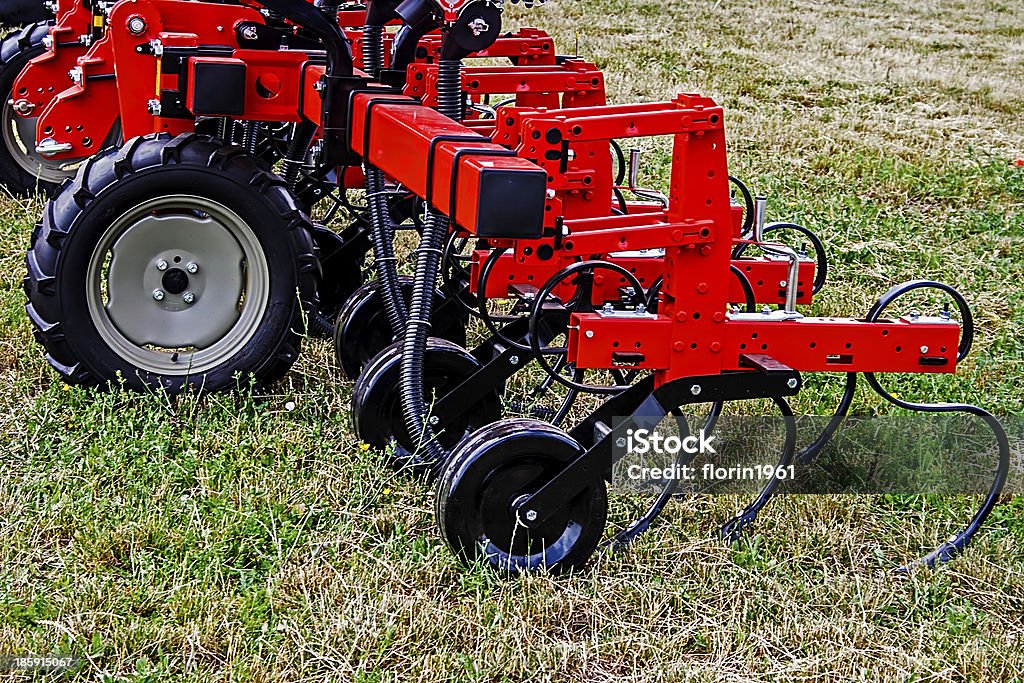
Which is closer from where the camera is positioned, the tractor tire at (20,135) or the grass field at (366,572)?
the grass field at (366,572)

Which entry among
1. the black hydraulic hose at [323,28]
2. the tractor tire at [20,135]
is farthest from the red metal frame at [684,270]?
the tractor tire at [20,135]

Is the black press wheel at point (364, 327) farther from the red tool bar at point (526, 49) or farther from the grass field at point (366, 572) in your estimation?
the red tool bar at point (526, 49)

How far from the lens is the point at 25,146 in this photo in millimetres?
6957

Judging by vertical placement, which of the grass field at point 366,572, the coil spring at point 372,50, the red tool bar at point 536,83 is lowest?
the grass field at point 366,572

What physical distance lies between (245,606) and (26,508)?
0.89 metres

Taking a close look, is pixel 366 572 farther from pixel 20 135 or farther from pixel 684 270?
pixel 20 135

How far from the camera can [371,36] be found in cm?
381

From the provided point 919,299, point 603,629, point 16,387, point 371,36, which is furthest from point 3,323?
point 919,299

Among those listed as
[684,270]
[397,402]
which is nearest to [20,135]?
[397,402]

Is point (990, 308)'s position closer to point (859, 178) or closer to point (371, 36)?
point (859, 178)

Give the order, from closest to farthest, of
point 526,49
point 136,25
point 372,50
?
point 372,50
point 136,25
point 526,49

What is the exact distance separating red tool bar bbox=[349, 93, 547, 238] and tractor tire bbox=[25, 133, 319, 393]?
89 centimetres

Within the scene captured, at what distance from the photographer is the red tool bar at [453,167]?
2.84m

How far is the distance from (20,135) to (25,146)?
67 mm
